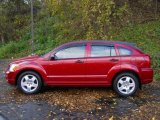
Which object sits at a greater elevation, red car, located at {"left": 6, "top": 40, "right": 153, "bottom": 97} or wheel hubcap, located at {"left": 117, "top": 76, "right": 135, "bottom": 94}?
red car, located at {"left": 6, "top": 40, "right": 153, "bottom": 97}

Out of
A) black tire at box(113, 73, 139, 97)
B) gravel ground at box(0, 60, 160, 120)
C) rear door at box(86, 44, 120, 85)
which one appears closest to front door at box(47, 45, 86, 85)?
rear door at box(86, 44, 120, 85)

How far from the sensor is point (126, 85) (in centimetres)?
996

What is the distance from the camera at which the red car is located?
32.7ft

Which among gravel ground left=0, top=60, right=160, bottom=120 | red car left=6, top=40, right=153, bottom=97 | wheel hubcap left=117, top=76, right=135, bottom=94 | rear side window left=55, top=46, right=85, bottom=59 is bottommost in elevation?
gravel ground left=0, top=60, right=160, bottom=120

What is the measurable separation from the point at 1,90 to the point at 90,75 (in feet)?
9.43

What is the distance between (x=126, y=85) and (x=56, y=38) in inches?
434

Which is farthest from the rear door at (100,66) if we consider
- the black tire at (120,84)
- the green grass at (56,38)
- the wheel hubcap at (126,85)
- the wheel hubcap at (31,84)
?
the green grass at (56,38)

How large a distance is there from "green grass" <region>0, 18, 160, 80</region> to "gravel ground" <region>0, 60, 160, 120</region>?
5.76 m

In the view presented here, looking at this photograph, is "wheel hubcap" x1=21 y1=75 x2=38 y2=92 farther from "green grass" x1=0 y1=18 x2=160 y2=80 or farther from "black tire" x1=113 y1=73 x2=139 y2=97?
"green grass" x1=0 y1=18 x2=160 y2=80

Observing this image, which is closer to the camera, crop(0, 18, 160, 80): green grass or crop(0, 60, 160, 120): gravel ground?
crop(0, 60, 160, 120): gravel ground

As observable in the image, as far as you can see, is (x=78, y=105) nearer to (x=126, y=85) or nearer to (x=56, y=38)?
(x=126, y=85)

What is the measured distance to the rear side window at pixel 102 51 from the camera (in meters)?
10.2

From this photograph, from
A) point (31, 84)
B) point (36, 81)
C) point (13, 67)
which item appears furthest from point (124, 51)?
point (13, 67)

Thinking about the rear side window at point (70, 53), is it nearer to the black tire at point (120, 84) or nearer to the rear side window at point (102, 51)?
the rear side window at point (102, 51)
